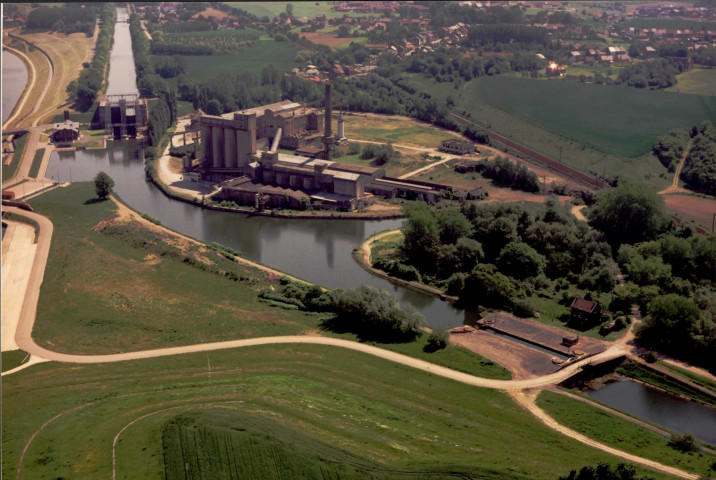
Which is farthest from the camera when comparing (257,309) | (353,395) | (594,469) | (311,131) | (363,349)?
(311,131)

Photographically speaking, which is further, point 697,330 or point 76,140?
point 76,140

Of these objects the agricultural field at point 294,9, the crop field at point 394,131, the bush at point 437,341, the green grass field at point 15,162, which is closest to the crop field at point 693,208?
the crop field at point 394,131

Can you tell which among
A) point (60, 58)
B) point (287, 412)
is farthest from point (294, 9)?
point (287, 412)

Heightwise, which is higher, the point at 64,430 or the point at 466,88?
the point at 466,88

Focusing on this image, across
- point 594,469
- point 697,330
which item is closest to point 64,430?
point 594,469

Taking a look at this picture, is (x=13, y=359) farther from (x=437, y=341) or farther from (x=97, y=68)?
(x=97, y=68)

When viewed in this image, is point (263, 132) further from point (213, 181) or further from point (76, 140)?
point (76, 140)

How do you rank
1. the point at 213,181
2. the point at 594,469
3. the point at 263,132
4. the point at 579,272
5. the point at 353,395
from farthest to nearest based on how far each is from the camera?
the point at 263,132 < the point at 213,181 < the point at 579,272 < the point at 353,395 < the point at 594,469

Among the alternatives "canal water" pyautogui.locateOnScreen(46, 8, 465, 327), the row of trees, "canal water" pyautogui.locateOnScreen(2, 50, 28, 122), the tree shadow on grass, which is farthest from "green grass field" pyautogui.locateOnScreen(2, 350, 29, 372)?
the row of trees
